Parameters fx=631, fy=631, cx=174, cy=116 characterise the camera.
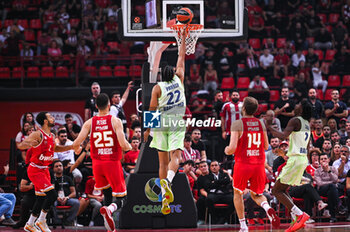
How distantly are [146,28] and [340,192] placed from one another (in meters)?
5.12

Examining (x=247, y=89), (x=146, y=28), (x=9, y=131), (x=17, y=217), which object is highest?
(x=146, y=28)

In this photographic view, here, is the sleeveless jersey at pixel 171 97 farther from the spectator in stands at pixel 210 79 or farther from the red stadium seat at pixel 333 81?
the red stadium seat at pixel 333 81

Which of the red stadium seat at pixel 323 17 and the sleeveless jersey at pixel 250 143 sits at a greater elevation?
the red stadium seat at pixel 323 17

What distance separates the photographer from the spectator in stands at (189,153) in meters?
12.4

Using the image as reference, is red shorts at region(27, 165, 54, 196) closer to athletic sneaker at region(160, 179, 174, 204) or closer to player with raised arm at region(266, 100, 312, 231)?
athletic sneaker at region(160, 179, 174, 204)

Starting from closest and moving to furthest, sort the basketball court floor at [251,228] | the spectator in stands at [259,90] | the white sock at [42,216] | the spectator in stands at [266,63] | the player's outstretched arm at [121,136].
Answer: the player's outstretched arm at [121,136], the white sock at [42,216], the basketball court floor at [251,228], the spectator in stands at [259,90], the spectator in stands at [266,63]

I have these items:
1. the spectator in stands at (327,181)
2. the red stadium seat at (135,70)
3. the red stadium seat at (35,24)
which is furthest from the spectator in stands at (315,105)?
the red stadium seat at (35,24)

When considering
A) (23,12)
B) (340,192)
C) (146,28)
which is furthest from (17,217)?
(23,12)

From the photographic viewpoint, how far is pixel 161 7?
1059 cm

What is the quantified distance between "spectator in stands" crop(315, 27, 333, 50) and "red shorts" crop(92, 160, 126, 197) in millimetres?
11474

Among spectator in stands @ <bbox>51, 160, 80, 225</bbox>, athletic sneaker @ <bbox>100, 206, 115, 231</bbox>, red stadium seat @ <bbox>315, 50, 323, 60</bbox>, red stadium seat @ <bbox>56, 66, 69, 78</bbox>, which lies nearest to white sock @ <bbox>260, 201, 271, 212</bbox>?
athletic sneaker @ <bbox>100, 206, 115, 231</bbox>

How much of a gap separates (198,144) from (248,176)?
3.98 meters

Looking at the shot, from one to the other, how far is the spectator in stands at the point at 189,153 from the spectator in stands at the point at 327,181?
2.34 m

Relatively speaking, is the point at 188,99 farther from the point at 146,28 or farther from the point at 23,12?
the point at 23,12
